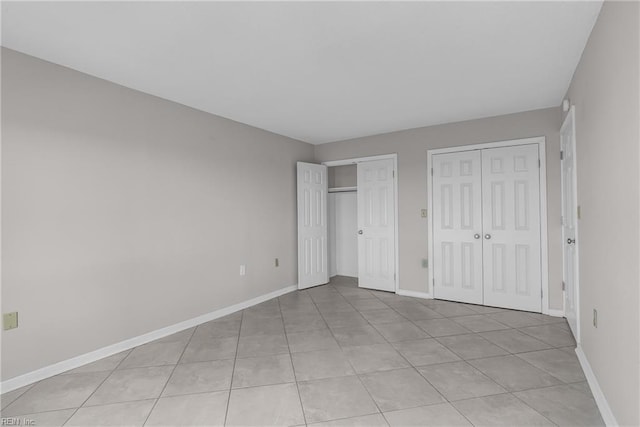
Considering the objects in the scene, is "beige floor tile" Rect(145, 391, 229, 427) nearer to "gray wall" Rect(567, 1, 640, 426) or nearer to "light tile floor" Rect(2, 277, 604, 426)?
"light tile floor" Rect(2, 277, 604, 426)

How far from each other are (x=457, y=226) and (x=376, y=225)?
1.18 meters

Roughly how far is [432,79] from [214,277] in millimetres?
3135

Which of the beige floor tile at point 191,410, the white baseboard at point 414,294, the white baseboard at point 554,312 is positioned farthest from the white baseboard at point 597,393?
the beige floor tile at point 191,410

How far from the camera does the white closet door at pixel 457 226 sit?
409 cm

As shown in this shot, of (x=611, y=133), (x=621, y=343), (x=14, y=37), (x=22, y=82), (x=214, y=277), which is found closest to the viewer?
(x=621, y=343)

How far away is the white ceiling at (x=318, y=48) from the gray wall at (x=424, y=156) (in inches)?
15.1

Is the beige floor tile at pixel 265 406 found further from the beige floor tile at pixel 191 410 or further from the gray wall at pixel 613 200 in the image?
the gray wall at pixel 613 200

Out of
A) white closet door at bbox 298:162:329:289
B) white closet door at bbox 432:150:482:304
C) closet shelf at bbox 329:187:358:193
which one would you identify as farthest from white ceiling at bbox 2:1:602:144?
closet shelf at bbox 329:187:358:193

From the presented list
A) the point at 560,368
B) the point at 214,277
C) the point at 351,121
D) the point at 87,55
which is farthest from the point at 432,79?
the point at 214,277

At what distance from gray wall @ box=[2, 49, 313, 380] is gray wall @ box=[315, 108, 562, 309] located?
2.06 metres

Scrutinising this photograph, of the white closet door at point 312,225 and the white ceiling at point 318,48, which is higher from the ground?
the white ceiling at point 318,48

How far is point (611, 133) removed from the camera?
172cm

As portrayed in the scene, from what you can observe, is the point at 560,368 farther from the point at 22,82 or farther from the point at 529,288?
the point at 22,82

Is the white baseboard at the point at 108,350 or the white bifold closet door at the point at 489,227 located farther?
the white bifold closet door at the point at 489,227
